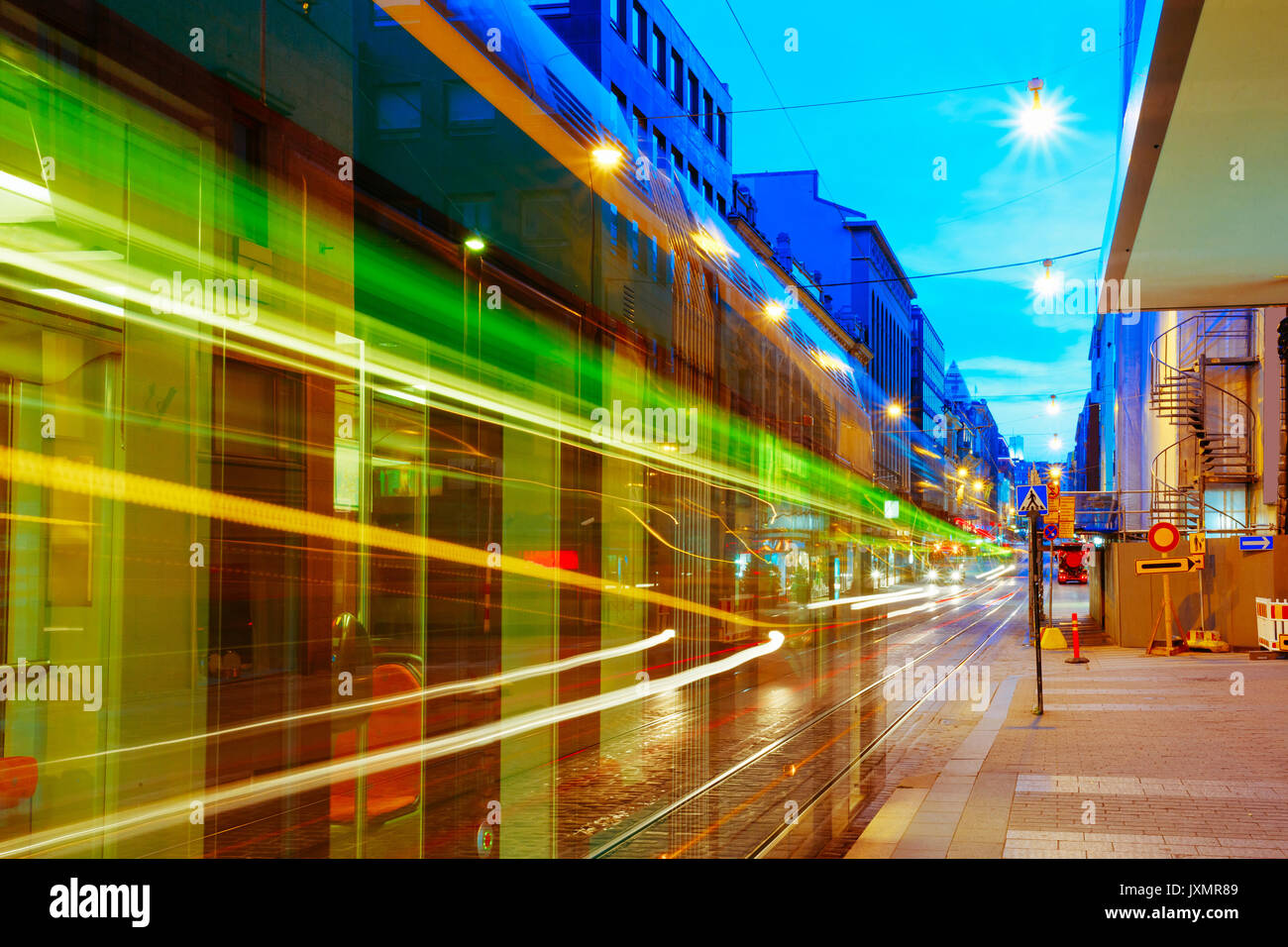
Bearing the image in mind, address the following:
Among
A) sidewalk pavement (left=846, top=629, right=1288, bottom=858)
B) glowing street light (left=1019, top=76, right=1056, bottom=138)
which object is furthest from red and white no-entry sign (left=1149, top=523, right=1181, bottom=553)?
glowing street light (left=1019, top=76, right=1056, bottom=138)

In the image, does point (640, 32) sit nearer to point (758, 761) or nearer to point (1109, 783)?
point (758, 761)

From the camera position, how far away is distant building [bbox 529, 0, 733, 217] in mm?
35094

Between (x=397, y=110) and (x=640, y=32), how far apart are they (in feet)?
88.4

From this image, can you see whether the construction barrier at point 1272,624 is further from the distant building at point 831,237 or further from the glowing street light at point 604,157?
the distant building at point 831,237

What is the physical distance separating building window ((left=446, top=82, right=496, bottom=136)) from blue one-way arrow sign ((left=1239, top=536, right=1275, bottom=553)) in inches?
708

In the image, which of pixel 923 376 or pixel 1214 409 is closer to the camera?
pixel 1214 409

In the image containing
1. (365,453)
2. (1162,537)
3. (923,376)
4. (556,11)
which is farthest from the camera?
(923,376)

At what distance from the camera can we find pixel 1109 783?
8977 millimetres

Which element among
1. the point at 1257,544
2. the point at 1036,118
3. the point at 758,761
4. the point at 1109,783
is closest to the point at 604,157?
the point at 1036,118

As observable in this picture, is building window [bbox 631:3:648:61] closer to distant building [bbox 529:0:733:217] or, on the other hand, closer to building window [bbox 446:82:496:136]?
distant building [bbox 529:0:733:217]

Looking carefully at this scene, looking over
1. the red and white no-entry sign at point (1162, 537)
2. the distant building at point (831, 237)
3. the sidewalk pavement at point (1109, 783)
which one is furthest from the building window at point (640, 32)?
the distant building at point (831, 237)

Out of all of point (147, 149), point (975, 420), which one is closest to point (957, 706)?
point (147, 149)

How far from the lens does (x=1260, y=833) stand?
23.2ft
